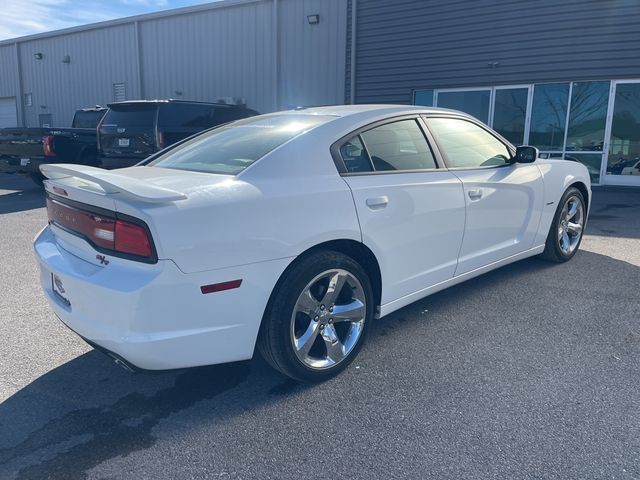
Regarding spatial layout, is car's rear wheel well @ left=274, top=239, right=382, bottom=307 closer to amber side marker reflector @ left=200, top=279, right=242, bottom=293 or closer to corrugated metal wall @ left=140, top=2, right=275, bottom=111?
amber side marker reflector @ left=200, top=279, right=242, bottom=293

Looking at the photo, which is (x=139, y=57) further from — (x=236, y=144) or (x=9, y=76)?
(x=236, y=144)

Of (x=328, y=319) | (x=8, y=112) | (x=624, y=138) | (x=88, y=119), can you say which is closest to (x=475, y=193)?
(x=328, y=319)

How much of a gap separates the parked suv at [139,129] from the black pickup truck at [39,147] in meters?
1.44

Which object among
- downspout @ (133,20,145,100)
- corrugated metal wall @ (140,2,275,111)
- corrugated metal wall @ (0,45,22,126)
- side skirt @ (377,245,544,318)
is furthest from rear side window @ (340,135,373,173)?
corrugated metal wall @ (0,45,22,126)

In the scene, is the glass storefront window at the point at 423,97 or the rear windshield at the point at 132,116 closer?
the rear windshield at the point at 132,116

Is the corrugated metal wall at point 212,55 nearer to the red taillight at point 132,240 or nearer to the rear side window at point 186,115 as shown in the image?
the rear side window at point 186,115

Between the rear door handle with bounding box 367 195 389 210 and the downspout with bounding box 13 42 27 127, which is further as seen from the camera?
the downspout with bounding box 13 42 27 127

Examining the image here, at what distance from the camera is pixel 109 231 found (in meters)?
2.38

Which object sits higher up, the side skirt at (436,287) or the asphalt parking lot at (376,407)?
the side skirt at (436,287)

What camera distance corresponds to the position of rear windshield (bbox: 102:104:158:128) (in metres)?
8.87

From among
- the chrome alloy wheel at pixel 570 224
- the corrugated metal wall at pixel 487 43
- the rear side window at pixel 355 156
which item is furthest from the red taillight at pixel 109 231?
the corrugated metal wall at pixel 487 43

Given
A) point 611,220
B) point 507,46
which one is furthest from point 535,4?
point 611,220

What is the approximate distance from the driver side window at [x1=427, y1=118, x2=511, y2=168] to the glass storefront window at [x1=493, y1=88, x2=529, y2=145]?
8049mm

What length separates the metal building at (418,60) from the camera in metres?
10.8
